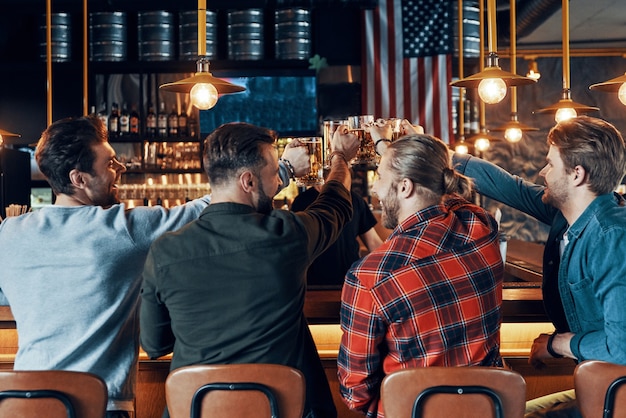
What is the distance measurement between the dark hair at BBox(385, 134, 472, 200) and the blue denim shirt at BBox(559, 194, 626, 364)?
431 millimetres

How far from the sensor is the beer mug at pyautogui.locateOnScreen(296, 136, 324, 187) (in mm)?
2474

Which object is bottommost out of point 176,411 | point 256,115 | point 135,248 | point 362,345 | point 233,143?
point 176,411

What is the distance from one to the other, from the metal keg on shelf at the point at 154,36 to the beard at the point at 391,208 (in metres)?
4.88

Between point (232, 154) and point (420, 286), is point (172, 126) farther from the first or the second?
point (420, 286)

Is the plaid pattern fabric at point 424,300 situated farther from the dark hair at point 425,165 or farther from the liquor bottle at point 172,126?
the liquor bottle at point 172,126

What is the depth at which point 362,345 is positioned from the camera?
1.99 m

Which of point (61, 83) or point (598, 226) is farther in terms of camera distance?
point (61, 83)

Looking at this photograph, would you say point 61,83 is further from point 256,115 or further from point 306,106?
point 306,106

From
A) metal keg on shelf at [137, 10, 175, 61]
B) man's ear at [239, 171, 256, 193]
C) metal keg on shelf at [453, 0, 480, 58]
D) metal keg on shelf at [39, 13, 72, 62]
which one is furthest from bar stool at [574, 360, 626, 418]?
metal keg on shelf at [39, 13, 72, 62]

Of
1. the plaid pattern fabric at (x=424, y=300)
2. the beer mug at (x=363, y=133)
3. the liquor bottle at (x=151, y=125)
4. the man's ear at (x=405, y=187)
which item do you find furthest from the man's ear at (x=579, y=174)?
the liquor bottle at (x=151, y=125)

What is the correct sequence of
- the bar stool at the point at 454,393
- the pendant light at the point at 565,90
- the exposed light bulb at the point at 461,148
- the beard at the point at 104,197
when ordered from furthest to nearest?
1. the exposed light bulb at the point at 461,148
2. the pendant light at the point at 565,90
3. the beard at the point at 104,197
4. the bar stool at the point at 454,393

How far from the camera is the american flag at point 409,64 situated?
6801 millimetres

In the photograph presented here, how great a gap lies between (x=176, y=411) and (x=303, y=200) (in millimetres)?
2233

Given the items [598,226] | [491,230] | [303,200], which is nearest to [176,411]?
[491,230]
